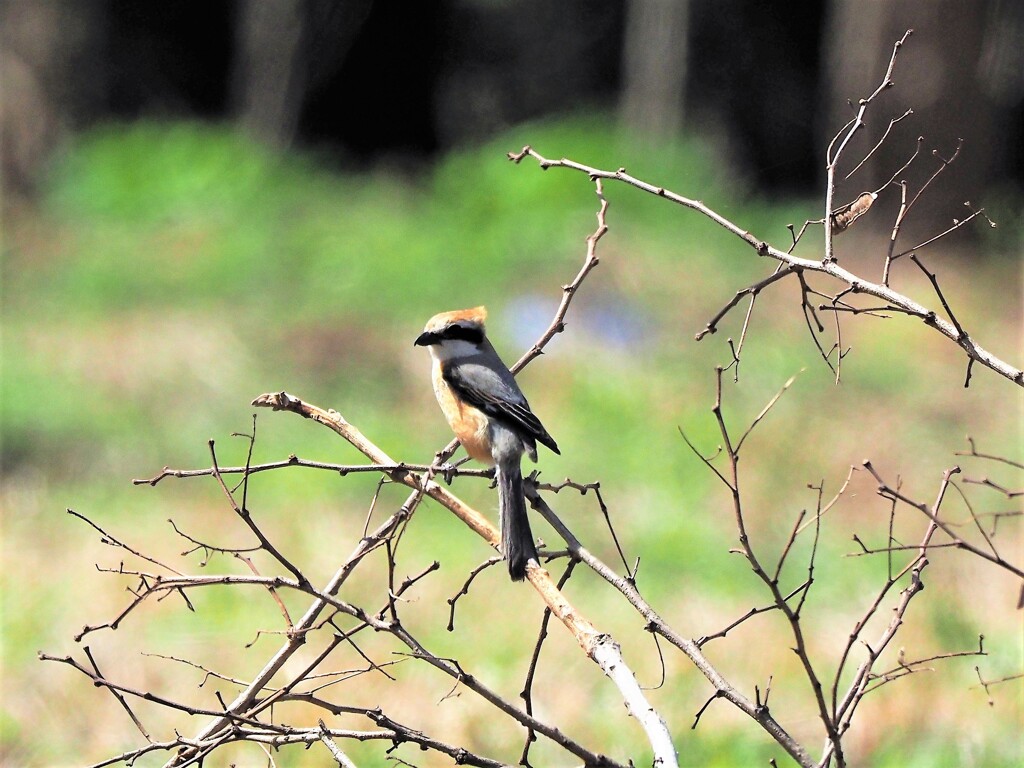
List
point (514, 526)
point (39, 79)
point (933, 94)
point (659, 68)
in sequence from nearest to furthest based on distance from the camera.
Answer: point (514, 526) < point (933, 94) < point (39, 79) < point (659, 68)

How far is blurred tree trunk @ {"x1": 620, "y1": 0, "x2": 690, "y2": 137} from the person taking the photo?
557 inches

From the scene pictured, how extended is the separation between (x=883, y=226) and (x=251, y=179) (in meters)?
5.16

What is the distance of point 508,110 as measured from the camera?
16.9m

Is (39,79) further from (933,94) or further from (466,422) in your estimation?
(466,422)

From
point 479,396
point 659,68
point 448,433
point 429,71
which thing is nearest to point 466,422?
point 479,396

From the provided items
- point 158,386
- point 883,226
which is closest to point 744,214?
point 883,226

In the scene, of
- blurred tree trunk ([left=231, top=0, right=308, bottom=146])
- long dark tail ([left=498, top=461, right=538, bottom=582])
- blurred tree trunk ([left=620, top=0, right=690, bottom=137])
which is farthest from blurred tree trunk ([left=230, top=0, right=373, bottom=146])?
long dark tail ([left=498, top=461, right=538, bottom=582])

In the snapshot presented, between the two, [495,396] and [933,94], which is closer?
[495,396]

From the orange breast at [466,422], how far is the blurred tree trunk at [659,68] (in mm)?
10353

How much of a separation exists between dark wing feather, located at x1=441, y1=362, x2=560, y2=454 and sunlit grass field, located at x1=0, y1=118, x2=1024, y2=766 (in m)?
0.84

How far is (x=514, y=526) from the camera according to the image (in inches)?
122

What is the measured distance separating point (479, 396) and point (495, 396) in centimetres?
5

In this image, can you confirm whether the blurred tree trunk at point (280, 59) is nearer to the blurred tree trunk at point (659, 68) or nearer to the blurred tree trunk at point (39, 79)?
the blurred tree trunk at point (39, 79)

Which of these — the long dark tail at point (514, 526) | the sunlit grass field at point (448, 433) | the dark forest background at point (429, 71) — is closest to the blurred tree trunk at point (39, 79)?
the dark forest background at point (429, 71)
